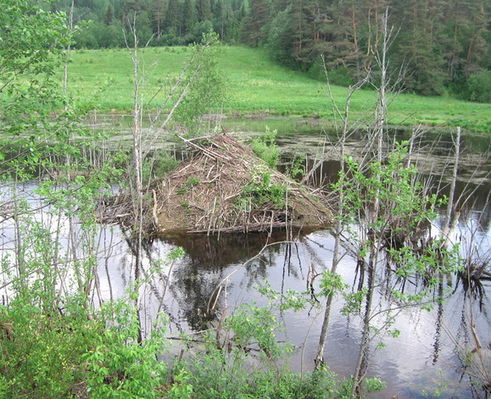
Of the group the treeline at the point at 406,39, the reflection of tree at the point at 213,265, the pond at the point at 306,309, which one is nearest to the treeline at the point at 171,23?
the treeline at the point at 406,39

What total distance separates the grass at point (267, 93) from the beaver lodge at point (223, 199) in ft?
69.7

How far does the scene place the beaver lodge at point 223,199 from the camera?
21.4 meters

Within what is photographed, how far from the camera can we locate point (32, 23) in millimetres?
8664

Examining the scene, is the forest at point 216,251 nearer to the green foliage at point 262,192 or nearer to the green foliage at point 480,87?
the green foliage at point 262,192

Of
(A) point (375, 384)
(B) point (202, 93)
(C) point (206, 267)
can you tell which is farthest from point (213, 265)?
(B) point (202, 93)

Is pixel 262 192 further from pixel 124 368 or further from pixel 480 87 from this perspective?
pixel 480 87

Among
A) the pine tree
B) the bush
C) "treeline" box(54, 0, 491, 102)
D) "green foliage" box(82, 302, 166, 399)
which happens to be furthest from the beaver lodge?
the pine tree

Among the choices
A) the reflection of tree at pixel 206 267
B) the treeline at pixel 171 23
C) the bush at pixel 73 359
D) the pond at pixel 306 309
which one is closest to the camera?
the bush at pixel 73 359

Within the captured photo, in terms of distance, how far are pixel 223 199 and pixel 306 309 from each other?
7.90 m

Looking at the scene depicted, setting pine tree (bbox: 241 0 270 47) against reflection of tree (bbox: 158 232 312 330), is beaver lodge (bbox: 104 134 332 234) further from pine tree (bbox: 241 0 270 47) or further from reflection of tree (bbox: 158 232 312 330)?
pine tree (bbox: 241 0 270 47)

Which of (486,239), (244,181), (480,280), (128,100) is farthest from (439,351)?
(128,100)

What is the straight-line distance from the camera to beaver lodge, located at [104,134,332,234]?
21.4 m

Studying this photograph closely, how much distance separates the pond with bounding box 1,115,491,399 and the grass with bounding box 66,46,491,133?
25.9 meters

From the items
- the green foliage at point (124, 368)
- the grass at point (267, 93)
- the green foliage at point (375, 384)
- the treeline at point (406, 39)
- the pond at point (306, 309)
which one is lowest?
the pond at point (306, 309)
